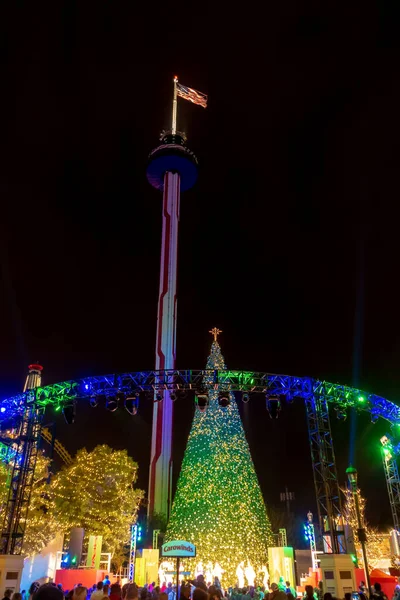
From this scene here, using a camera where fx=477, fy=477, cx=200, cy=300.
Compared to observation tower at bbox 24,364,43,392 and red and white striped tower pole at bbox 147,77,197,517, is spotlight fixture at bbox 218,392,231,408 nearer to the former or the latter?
red and white striped tower pole at bbox 147,77,197,517

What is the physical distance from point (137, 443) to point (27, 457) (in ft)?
94.9

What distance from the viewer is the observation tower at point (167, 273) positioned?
3931cm

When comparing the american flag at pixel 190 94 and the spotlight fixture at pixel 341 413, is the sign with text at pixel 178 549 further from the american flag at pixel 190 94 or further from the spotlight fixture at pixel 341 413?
the american flag at pixel 190 94

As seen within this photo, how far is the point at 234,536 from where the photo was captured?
27.1m

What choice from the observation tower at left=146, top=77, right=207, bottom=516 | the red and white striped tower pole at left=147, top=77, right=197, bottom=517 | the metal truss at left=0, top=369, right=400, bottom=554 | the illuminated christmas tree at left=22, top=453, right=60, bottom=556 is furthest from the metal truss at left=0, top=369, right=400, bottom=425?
the observation tower at left=146, top=77, right=207, bottom=516

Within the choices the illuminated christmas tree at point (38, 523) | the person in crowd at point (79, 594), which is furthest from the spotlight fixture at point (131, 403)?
the person in crowd at point (79, 594)

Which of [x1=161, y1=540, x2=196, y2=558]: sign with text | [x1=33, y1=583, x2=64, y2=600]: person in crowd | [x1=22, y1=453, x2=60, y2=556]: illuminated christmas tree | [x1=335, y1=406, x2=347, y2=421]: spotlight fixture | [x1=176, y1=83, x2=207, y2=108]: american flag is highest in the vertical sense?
[x1=176, y1=83, x2=207, y2=108]: american flag

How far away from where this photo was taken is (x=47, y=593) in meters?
3.05

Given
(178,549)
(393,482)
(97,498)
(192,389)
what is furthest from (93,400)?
(393,482)

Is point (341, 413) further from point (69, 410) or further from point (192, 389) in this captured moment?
point (69, 410)

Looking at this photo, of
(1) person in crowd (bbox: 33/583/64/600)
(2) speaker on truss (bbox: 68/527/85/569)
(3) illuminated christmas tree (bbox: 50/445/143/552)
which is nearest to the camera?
(1) person in crowd (bbox: 33/583/64/600)

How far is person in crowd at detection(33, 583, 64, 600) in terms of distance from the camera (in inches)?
119

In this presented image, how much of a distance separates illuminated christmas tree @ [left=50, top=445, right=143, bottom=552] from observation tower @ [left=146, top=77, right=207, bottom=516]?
161 inches

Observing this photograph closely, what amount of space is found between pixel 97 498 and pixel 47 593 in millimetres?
33795
